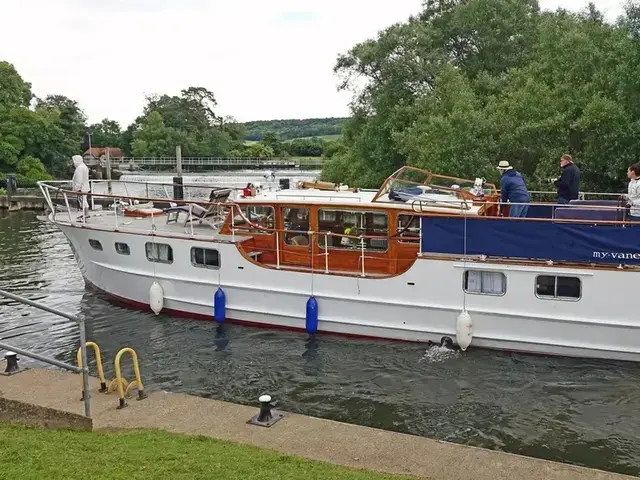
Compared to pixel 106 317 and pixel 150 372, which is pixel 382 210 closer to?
pixel 150 372

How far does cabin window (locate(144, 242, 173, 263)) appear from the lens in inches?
596

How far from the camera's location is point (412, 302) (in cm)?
1291

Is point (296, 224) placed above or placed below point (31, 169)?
below

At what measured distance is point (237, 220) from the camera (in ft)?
49.3

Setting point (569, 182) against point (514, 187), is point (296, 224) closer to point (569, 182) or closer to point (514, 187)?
point (514, 187)

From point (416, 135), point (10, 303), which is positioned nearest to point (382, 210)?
point (10, 303)

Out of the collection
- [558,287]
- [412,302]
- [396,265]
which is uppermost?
[396,265]

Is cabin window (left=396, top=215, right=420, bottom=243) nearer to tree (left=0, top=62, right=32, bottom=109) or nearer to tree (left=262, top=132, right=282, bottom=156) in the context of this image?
tree (left=0, top=62, right=32, bottom=109)

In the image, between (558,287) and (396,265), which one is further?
(396,265)

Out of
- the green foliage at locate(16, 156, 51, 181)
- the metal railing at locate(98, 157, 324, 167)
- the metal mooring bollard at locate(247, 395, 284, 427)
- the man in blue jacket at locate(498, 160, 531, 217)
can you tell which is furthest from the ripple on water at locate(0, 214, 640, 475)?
the metal railing at locate(98, 157, 324, 167)

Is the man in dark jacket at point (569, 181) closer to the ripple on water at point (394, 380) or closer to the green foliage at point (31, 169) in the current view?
the ripple on water at point (394, 380)

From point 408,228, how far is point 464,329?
2.51 metres

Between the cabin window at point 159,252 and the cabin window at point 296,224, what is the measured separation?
9.65 feet

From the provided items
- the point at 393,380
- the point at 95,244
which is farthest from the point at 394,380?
the point at 95,244
